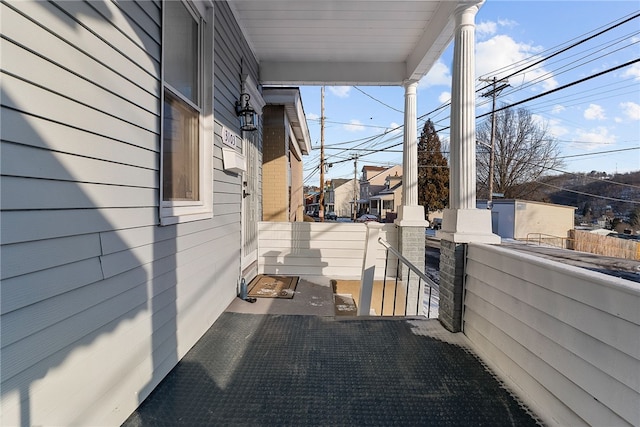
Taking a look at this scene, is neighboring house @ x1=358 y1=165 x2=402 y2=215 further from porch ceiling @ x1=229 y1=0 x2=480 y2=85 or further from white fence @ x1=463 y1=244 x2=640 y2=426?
white fence @ x1=463 y1=244 x2=640 y2=426

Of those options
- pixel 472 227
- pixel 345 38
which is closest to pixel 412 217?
pixel 472 227

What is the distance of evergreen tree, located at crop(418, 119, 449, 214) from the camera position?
2486 cm

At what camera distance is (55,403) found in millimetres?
1155

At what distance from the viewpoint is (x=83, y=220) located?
1268mm

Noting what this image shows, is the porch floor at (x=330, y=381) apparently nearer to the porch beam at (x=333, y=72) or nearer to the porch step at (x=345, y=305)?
the porch step at (x=345, y=305)

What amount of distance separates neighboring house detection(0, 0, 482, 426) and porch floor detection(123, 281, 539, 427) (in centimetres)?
23

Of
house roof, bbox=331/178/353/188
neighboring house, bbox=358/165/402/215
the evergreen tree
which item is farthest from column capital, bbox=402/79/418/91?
house roof, bbox=331/178/353/188

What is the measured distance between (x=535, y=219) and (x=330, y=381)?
1989 cm

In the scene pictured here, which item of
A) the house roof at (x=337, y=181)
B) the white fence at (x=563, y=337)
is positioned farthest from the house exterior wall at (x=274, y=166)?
the house roof at (x=337, y=181)

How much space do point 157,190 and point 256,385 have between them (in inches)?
52.3

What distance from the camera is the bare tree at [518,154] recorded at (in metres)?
25.2

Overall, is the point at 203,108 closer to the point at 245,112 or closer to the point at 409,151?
the point at 245,112

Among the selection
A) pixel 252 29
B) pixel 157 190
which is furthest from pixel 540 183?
pixel 157 190

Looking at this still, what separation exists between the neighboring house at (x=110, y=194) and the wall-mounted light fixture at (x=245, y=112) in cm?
35
